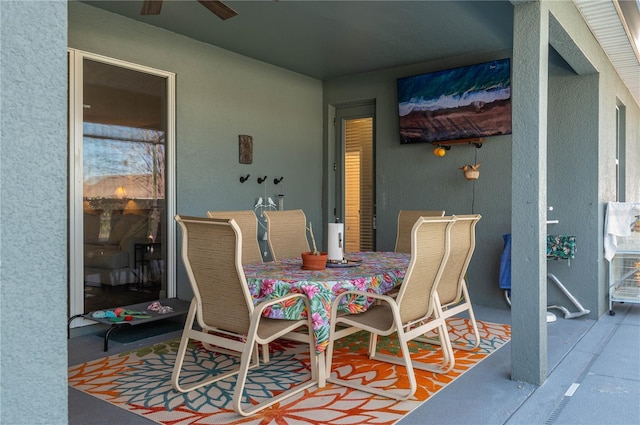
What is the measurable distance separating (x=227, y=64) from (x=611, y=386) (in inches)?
175

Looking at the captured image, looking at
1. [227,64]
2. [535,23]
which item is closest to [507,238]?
A: [535,23]

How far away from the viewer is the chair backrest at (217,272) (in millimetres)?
2441

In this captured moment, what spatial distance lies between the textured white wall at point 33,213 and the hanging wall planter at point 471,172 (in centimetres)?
472

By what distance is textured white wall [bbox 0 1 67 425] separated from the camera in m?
0.84

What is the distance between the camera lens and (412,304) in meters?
2.78

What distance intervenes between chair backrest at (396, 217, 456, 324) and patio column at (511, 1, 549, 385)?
0.48m

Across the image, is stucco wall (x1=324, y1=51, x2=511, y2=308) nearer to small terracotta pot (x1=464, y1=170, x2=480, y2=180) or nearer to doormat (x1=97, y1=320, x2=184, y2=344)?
small terracotta pot (x1=464, y1=170, x2=480, y2=180)

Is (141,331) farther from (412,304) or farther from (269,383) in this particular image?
(412,304)

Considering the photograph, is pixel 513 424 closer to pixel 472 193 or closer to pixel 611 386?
pixel 611 386

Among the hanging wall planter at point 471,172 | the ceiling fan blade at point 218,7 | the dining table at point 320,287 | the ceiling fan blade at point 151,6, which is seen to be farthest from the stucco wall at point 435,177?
the ceiling fan blade at point 151,6

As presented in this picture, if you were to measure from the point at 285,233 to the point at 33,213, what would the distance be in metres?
3.29

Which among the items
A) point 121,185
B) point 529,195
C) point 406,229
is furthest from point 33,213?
point 406,229

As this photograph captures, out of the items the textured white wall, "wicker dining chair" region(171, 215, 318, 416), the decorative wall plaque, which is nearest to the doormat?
"wicker dining chair" region(171, 215, 318, 416)

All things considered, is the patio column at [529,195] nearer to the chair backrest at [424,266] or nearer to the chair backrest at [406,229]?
the chair backrest at [424,266]
